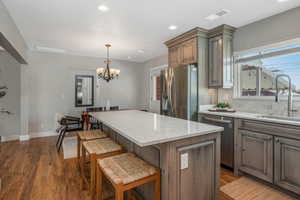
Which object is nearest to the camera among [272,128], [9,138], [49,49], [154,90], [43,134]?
[272,128]

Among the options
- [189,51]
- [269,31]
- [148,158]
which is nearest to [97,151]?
[148,158]

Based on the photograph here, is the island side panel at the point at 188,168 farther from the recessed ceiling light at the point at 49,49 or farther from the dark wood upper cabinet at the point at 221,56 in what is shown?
the recessed ceiling light at the point at 49,49

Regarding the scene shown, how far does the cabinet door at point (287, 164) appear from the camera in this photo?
1.93 meters

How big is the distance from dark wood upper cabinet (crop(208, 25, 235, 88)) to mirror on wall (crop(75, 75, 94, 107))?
159 inches

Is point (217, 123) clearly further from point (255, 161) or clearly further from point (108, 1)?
point (108, 1)

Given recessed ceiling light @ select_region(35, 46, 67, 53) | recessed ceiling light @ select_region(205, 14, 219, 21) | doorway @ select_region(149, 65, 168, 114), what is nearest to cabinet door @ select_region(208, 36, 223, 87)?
recessed ceiling light @ select_region(205, 14, 219, 21)

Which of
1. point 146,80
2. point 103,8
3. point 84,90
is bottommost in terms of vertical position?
point 84,90

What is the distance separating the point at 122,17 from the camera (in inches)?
108

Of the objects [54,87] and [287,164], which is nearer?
[287,164]

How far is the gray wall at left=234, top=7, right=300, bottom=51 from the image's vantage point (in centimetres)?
245

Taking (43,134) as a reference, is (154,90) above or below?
above

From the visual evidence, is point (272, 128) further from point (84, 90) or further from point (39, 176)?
point (84, 90)

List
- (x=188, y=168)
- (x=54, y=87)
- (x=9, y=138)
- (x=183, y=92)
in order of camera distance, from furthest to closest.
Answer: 1. (x=54, y=87)
2. (x=9, y=138)
3. (x=183, y=92)
4. (x=188, y=168)

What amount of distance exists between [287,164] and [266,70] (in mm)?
1697
